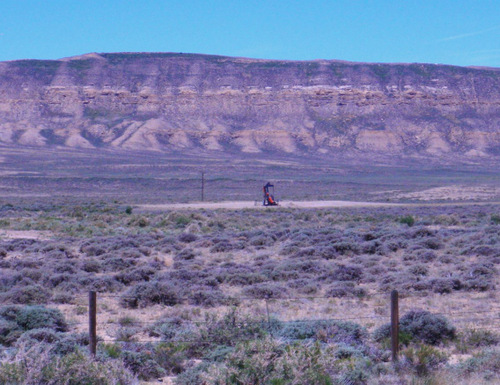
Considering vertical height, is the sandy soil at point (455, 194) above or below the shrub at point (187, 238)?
below

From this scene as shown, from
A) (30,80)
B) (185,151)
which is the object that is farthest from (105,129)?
(30,80)

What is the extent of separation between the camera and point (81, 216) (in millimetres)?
37062

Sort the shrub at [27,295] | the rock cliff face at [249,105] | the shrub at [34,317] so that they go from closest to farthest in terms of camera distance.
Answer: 1. the shrub at [34,317]
2. the shrub at [27,295]
3. the rock cliff face at [249,105]

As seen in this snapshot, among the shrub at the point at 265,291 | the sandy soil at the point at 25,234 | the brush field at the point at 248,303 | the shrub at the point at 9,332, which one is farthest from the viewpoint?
the sandy soil at the point at 25,234

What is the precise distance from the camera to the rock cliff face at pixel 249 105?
12075 centimetres

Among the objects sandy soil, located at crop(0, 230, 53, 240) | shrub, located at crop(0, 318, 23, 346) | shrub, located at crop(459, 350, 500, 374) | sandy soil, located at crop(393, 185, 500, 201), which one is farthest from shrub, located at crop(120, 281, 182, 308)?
sandy soil, located at crop(393, 185, 500, 201)

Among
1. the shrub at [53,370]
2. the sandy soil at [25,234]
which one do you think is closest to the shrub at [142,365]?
the shrub at [53,370]

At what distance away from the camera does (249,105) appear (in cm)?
13250

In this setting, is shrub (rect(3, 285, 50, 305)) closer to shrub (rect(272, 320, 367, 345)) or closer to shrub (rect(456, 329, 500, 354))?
shrub (rect(272, 320, 367, 345))

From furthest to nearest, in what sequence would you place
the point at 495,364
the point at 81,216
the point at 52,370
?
the point at 81,216
the point at 495,364
the point at 52,370

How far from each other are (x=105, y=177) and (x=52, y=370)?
79.3 meters

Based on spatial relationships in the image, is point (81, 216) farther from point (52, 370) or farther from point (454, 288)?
point (52, 370)

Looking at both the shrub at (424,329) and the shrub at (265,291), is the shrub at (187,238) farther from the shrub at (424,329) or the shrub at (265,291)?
the shrub at (424,329)

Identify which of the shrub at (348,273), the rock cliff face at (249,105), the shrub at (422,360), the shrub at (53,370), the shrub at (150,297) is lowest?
the shrub at (348,273)
